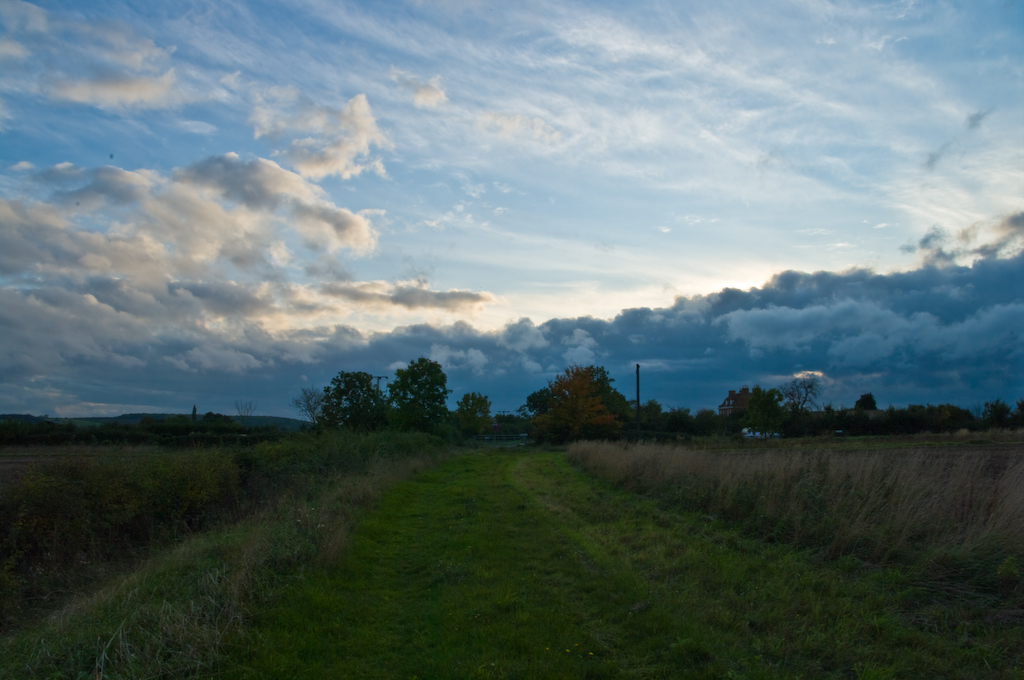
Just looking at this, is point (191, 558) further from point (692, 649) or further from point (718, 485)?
point (718, 485)

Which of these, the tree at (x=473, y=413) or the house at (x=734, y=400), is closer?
the tree at (x=473, y=413)

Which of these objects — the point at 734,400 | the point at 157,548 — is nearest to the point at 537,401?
the point at 734,400

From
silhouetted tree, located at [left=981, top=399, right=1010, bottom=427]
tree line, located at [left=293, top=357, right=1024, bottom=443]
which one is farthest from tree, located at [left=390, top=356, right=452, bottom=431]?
silhouetted tree, located at [left=981, top=399, right=1010, bottom=427]

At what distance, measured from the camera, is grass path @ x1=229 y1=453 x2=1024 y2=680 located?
5.26 meters

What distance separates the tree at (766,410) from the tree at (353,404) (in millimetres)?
38949

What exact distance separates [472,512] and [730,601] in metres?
8.17

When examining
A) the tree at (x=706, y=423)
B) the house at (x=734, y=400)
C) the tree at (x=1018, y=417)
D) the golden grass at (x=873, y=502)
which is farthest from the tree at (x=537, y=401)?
the golden grass at (x=873, y=502)

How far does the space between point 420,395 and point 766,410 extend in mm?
33755

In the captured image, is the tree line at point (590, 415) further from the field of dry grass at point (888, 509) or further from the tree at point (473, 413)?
the field of dry grass at point (888, 509)

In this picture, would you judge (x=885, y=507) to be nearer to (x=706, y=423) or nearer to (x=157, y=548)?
(x=157, y=548)

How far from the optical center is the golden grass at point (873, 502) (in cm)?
758

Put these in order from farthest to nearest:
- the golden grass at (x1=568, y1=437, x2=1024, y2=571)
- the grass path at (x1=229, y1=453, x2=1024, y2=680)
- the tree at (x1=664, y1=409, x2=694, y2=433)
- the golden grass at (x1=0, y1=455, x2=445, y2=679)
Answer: the tree at (x1=664, y1=409, x2=694, y2=433)
the golden grass at (x1=568, y1=437, x2=1024, y2=571)
the grass path at (x1=229, y1=453, x2=1024, y2=680)
the golden grass at (x1=0, y1=455, x2=445, y2=679)

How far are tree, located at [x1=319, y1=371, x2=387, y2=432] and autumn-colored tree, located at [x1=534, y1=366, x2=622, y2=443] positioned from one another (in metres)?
19.8

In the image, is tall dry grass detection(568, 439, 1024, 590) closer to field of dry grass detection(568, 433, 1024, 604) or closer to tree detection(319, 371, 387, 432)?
field of dry grass detection(568, 433, 1024, 604)
